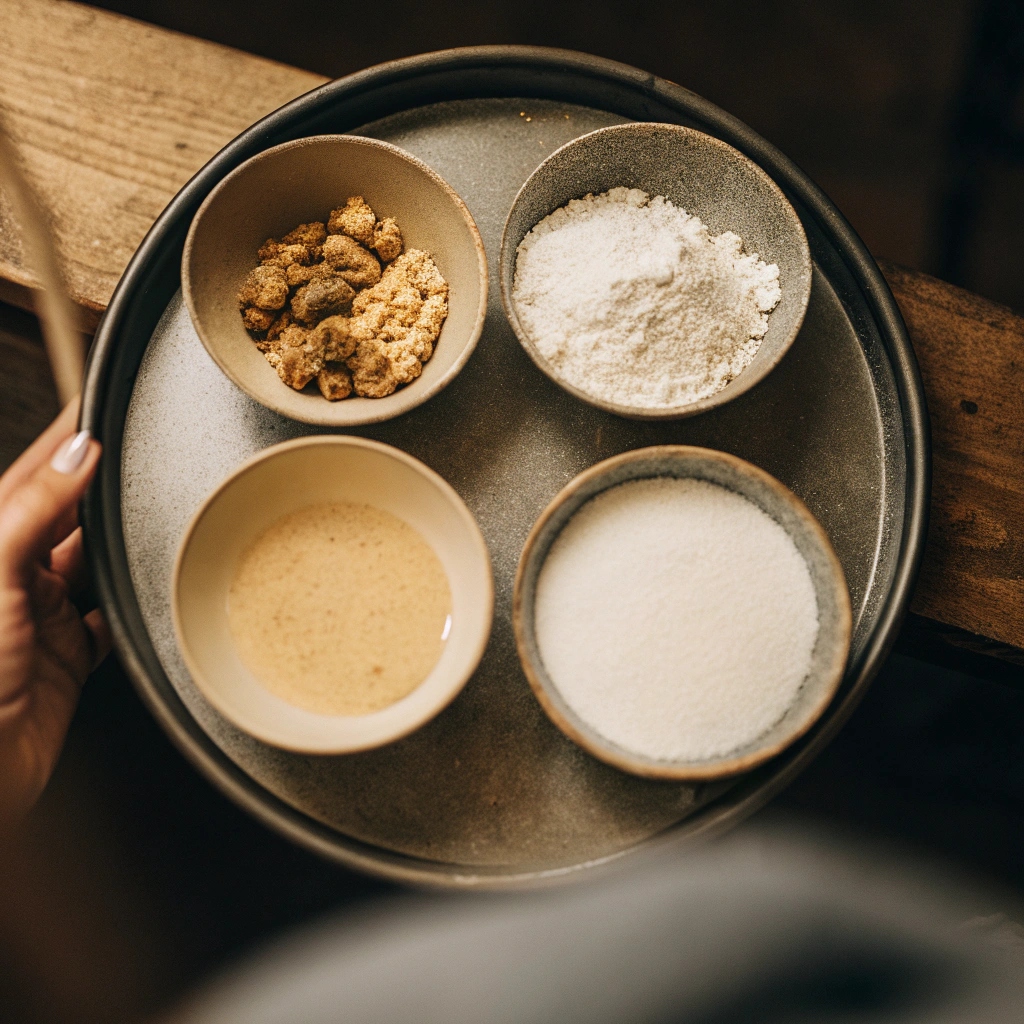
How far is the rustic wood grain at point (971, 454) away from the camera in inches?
37.6

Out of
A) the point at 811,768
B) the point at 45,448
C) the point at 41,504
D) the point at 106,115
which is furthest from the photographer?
the point at 811,768

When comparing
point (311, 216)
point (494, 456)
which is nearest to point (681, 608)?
point (494, 456)

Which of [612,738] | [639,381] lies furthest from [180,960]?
[639,381]

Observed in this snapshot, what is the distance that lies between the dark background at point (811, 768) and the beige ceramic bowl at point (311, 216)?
61 cm

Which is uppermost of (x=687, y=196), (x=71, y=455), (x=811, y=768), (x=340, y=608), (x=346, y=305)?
(x=687, y=196)

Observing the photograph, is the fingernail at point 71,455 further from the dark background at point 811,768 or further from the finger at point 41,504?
the dark background at point 811,768

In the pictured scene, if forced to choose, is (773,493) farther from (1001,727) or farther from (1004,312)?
(1001,727)

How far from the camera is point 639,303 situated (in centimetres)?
90

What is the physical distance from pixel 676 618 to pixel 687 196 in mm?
500

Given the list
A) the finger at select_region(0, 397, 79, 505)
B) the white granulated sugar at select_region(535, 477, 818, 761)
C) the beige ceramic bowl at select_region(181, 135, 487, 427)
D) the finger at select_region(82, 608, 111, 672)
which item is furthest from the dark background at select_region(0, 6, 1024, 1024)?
the beige ceramic bowl at select_region(181, 135, 487, 427)

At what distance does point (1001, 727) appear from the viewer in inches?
51.6

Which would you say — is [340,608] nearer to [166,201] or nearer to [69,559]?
[69,559]

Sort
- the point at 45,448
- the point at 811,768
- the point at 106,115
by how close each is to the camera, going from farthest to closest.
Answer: the point at 811,768
the point at 106,115
the point at 45,448

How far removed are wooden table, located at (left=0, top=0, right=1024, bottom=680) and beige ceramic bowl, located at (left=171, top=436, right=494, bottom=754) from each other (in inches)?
14.9
